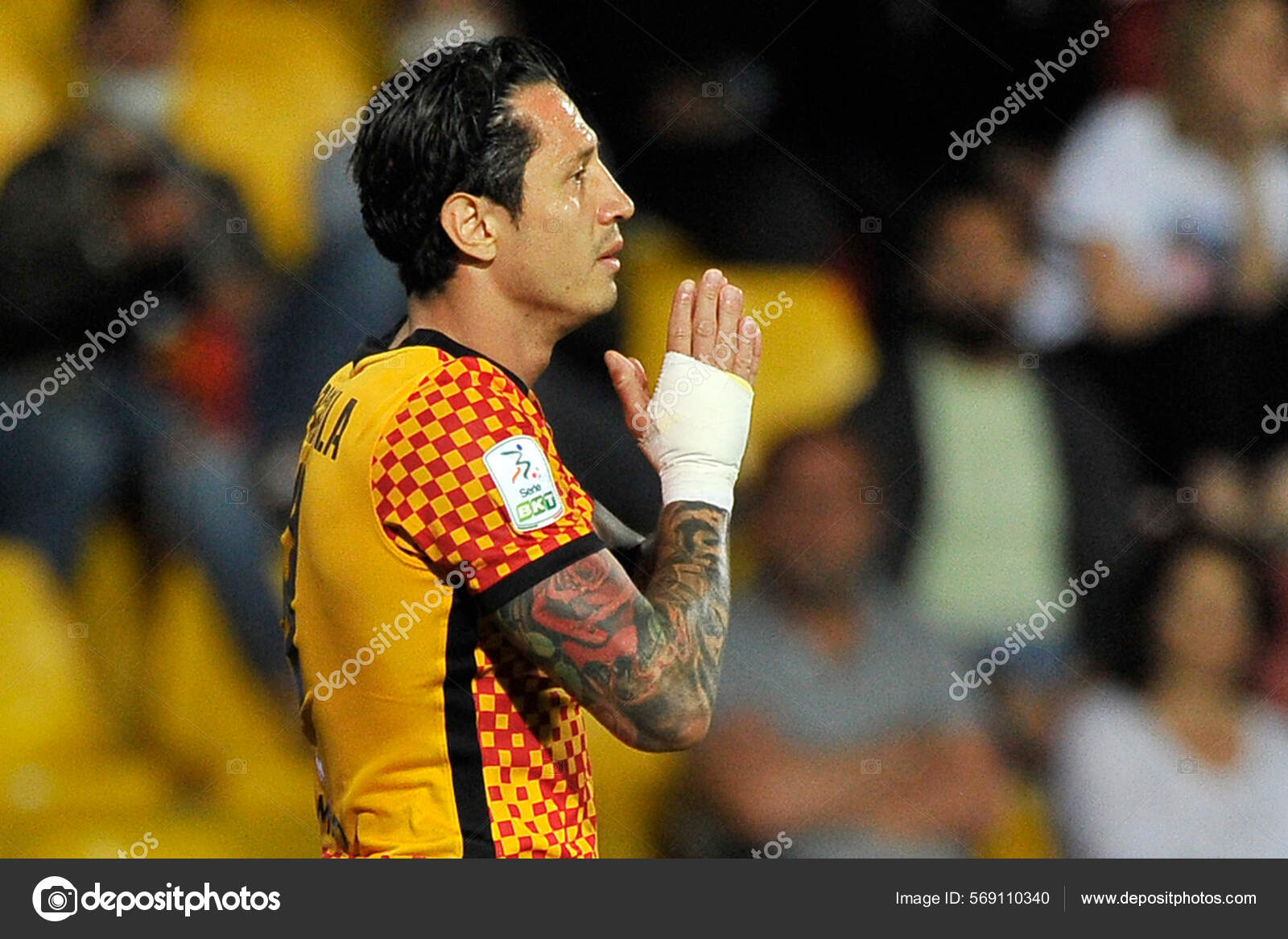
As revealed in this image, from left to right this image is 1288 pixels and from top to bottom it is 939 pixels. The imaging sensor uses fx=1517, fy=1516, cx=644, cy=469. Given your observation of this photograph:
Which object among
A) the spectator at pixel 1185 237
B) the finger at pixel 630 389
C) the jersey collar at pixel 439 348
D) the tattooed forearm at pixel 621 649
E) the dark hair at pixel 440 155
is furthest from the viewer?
the spectator at pixel 1185 237

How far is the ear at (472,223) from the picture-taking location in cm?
193

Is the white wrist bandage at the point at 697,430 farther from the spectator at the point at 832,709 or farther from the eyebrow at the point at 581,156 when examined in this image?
the spectator at the point at 832,709

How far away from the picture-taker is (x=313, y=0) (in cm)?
383

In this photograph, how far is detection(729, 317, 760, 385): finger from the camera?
79.2 inches

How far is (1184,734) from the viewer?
381cm

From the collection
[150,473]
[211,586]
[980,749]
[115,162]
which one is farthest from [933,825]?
[115,162]

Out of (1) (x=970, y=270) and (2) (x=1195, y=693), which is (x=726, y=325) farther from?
(2) (x=1195, y=693)

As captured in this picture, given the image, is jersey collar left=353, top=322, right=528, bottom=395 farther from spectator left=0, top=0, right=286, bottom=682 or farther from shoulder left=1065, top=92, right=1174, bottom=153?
shoulder left=1065, top=92, right=1174, bottom=153

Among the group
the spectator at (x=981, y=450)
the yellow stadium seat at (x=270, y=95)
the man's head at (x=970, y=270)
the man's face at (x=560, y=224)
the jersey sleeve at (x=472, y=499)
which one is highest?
the yellow stadium seat at (x=270, y=95)

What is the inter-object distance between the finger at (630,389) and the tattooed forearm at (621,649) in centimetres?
39

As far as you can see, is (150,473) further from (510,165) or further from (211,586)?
(510,165)

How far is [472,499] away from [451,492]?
25mm

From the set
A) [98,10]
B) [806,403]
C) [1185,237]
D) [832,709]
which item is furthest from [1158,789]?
[98,10]
